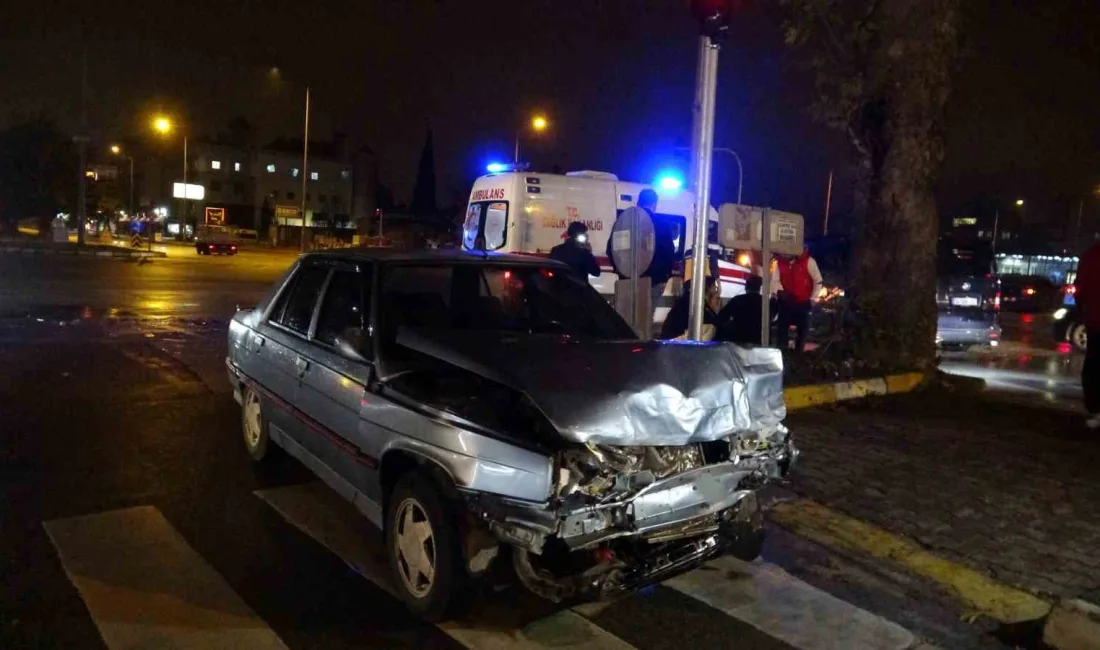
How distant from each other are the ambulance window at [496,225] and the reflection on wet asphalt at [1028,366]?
712 cm

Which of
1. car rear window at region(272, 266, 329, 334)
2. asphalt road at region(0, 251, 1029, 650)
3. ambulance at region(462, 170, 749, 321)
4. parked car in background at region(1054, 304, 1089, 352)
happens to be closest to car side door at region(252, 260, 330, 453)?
car rear window at region(272, 266, 329, 334)

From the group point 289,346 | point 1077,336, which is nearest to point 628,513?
point 289,346

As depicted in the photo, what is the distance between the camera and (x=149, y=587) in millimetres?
4379

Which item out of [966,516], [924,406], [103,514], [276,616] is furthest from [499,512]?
[924,406]

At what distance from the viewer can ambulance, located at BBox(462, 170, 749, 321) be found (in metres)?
14.0

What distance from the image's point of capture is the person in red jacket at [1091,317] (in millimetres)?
7727

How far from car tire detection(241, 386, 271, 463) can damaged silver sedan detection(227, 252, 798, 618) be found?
3.41 ft

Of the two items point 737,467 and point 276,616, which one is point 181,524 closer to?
point 276,616

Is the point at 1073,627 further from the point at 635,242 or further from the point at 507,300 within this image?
the point at 635,242

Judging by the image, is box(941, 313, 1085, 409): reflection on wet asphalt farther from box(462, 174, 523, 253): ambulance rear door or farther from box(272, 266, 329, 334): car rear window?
box(272, 266, 329, 334): car rear window

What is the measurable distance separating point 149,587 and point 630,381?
2663 millimetres

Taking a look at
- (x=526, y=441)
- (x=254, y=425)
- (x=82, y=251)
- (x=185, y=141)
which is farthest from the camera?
(x=185, y=141)

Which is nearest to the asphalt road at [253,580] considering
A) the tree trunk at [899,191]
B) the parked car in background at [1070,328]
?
the tree trunk at [899,191]

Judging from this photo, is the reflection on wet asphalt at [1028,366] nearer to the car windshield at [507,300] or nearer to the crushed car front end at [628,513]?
the car windshield at [507,300]
